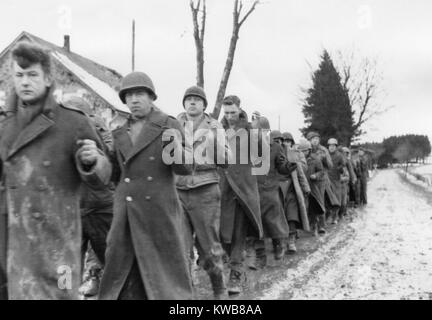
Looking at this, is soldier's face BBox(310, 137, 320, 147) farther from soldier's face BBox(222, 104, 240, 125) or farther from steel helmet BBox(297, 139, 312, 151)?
soldier's face BBox(222, 104, 240, 125)

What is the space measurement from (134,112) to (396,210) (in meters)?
13.6

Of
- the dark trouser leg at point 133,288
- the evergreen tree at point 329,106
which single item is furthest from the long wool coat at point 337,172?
the evergreen tree at point 329,106

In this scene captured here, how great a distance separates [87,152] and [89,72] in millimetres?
24617

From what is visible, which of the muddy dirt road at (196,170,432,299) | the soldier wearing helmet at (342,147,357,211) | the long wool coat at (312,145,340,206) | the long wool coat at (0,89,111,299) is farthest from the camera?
the soldier wearing helmet at (342,147,357,211)

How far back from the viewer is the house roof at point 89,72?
23.1m

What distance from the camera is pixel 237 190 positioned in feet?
23.0

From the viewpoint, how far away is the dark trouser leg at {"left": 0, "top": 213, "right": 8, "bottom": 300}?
10.6ft

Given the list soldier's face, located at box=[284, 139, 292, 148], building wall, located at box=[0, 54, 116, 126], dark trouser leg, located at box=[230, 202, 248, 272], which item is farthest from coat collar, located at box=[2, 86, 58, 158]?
building wall, located at box=[0, 54, 116, 126]

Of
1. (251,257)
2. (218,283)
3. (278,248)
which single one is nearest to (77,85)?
(278,248)

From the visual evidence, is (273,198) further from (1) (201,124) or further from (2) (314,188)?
(2) (314,188)

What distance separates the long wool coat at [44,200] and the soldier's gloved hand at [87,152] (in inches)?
1.5

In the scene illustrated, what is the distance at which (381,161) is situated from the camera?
328 feet

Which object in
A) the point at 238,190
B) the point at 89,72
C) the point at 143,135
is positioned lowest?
the point at 238,190
